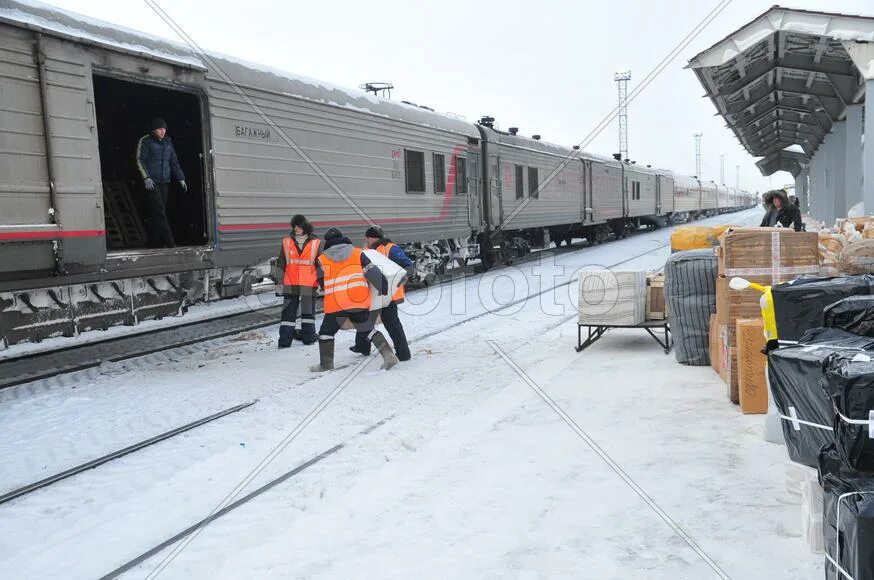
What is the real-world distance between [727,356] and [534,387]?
5.28 feet

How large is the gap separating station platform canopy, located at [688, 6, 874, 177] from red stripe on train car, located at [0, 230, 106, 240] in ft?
34.6

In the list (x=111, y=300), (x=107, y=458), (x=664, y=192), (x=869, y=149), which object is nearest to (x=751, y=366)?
(x=107, y=458)

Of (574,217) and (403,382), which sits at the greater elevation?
(574,217)

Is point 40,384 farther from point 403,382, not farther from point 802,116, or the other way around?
point 802,116

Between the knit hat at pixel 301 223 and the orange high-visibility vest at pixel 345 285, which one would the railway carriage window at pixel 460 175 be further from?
the orange high-visibility vest at pixel 345 285

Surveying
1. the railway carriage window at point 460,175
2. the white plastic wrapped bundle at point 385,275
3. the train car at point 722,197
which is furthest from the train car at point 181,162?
the train car at point 722,197

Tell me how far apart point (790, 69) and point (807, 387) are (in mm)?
14522

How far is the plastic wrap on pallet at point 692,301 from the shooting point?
6.84 metres

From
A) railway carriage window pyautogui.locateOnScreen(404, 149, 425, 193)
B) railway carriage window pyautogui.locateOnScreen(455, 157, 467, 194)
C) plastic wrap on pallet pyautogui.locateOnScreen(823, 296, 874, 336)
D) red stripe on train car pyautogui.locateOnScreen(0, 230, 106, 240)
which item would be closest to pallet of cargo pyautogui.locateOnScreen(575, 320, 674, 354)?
plastic wrap on pallet pyautogui.locateOnScreen(823, 296, 874, 336)

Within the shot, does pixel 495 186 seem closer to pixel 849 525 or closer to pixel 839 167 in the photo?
pixel 839 167

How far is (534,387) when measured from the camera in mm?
6492

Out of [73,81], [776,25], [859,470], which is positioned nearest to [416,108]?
[776,25]

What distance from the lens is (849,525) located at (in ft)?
7.95

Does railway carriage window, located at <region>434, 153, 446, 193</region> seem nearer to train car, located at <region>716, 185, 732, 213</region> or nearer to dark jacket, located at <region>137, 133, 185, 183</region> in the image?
dark jacket, located at <region>137, 133, 185, 183</region>
